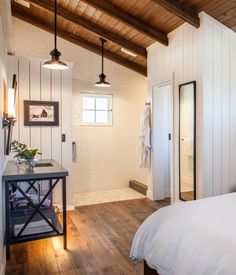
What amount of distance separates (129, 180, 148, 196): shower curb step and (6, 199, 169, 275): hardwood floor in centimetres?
103

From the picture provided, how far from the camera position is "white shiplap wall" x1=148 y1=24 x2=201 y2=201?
135 inches

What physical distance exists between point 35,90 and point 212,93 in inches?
102

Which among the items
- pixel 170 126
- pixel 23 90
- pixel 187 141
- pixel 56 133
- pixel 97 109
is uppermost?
pixel 23 90

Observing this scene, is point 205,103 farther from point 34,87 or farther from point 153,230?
point 34,87

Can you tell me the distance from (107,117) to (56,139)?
1638mm

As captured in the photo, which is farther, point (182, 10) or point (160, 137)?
point (160, 137)

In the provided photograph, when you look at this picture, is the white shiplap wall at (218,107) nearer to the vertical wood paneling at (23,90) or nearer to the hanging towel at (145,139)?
the hanging towel at (145,139)

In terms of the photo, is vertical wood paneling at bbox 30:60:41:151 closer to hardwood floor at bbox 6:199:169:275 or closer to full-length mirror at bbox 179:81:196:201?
hardwood floor at bbox 6:199:169:275

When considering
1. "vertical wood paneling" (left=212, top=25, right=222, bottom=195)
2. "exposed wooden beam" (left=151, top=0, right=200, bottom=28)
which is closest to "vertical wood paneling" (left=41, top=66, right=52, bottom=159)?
"exposed wooden beam" (left=151, top=0, right=200, bottom=28)

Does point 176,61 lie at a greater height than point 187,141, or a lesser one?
greater

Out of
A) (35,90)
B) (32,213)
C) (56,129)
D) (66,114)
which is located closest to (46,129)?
(56,129)

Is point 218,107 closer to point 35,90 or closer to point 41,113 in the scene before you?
point 41,113

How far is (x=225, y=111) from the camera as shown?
3484 mm

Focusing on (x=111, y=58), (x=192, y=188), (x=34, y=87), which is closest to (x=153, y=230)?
(x=192, y=188)
